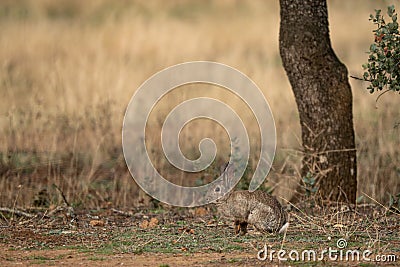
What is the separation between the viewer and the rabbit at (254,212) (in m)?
7.25

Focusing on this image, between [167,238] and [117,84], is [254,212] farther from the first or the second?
[117,84]

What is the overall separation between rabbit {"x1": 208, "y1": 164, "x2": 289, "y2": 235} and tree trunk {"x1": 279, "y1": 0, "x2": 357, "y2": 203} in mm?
1615

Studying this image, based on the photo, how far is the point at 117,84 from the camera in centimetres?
1458

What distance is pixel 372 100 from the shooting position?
14.4m

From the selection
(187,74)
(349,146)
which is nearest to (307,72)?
(349,146)

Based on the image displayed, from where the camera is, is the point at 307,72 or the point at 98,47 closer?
the point at 307,72

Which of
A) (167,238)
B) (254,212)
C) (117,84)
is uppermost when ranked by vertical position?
(117,84)

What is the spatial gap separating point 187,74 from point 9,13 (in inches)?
336

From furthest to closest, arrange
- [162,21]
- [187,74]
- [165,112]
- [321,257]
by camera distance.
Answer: [162,21]
[187,74]
[165,112]
[321,257]

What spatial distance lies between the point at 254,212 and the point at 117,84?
7.71m

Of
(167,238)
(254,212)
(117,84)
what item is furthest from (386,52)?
(117,84)

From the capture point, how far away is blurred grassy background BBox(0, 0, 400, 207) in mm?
10648

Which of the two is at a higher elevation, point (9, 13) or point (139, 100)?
point (9, 13)

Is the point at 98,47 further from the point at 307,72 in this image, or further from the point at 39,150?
the point at 307,72
